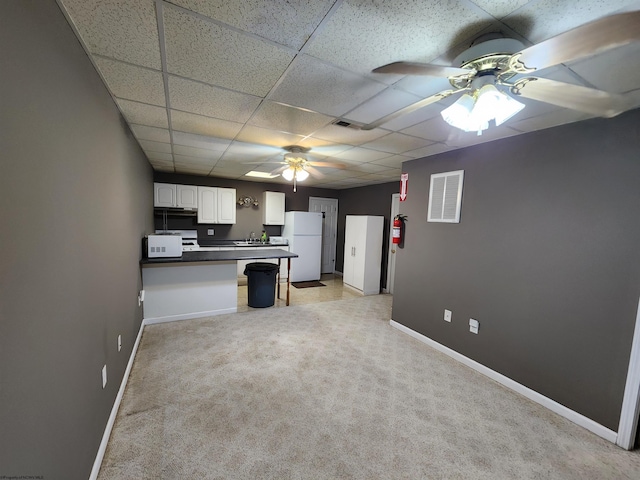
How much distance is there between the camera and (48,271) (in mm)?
1042

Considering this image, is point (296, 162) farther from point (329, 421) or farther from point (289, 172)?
point (329, 421)

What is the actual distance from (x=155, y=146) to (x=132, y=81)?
1771mm

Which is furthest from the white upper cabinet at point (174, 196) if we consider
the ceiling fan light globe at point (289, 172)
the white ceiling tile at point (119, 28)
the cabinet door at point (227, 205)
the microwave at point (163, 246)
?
the white ceiling tile at point (119, 28)

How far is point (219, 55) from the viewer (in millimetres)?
1392

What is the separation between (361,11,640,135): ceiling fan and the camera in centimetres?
85

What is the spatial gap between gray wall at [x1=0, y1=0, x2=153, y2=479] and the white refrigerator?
14.0 feet

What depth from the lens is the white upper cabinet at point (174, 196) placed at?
4949 millimetres

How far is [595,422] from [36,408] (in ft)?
11.1

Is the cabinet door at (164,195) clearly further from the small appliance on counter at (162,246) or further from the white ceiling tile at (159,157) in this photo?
the small appliance on counter at (162,246)

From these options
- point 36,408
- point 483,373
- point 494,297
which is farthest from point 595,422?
point 36,408

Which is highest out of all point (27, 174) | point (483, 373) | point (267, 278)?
point (27, 174)

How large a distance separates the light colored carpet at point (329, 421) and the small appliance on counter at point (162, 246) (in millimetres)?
1086

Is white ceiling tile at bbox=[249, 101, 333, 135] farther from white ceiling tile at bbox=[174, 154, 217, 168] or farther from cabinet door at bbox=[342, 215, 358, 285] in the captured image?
cabinet door at bbox=[342, 215, 358, 285]

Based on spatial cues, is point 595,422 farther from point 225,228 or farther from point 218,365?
point 225,228
